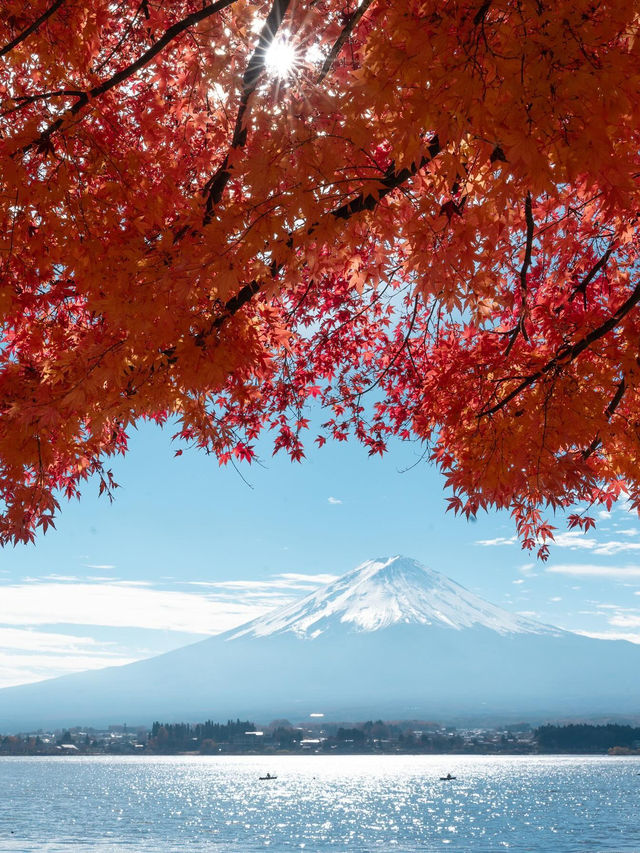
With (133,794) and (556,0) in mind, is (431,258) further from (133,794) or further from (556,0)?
(133,794)

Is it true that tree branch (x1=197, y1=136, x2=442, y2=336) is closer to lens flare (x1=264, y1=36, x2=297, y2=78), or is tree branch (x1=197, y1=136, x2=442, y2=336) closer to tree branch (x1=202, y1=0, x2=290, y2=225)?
tree branch (x1=202, y1=0, x2=290, y2=225)

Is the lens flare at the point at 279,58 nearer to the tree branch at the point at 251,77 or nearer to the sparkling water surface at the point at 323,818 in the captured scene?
the tree branch at the point at 251,77

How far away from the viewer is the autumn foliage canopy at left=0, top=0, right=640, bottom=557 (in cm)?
309

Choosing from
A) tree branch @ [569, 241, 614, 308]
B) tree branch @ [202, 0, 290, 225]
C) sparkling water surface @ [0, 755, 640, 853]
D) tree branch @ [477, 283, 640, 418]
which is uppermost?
tree branch @ [202, 0, 290, 225]

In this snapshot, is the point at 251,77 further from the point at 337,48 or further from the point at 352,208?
the point at 352,208

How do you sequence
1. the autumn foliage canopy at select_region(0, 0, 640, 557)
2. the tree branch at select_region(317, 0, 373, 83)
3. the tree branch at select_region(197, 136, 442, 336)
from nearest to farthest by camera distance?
the autumn foliage canopy at select_region(0, 0, 640, 557) < the tree branch at select_region(197, 136, 442, 336) < the tree branch at select_region(317, 0, 373, 83)

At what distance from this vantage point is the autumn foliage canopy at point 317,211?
3092 millimetres

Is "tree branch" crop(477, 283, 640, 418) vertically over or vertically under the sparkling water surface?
over

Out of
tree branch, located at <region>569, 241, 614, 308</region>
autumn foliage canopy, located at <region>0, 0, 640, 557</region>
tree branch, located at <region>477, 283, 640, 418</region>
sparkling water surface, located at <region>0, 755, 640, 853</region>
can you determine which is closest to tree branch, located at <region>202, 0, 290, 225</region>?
autumn foliage canopy, located at <region>0, 0, 640, 557</region>

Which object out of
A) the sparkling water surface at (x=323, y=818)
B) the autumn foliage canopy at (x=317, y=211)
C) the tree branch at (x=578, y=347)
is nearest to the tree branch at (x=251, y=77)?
the autumn foliage canopy at (x=317, y=211)

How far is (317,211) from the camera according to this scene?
3666 mm

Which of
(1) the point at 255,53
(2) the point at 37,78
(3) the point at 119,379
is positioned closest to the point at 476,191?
(1) the point at 255,53

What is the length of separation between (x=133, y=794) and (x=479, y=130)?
141 meters

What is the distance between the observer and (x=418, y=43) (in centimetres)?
309
